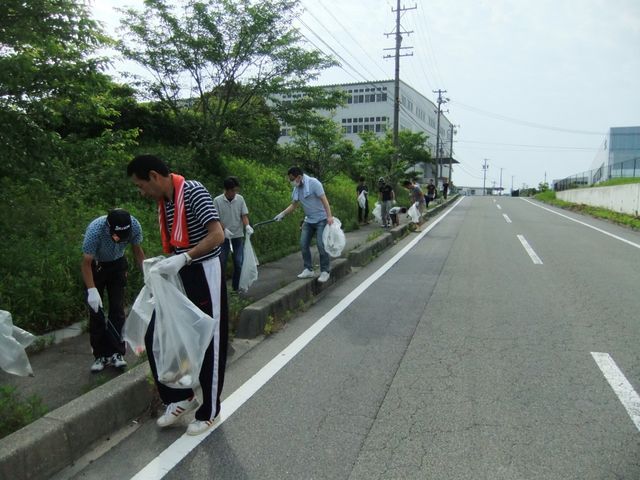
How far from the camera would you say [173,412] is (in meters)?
3.24

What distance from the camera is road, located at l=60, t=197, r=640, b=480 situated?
2.78 metres

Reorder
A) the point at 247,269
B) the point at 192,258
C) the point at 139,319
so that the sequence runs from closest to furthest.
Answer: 1. the point at 192,258
2. the point at 139,319
3. the point at 247,269

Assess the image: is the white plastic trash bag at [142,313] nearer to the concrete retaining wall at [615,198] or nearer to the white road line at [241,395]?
the white road line at [241,395]

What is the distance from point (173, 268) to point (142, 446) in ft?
3.80

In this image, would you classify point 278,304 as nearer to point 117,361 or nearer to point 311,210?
point 311,210

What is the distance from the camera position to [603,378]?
3.93 meters

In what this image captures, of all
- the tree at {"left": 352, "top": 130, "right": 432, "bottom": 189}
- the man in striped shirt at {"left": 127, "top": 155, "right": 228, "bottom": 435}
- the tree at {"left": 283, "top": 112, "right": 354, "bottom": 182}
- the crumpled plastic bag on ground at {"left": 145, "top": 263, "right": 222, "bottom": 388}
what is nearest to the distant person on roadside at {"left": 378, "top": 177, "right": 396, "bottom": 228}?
the tree at {"left": 283, "top": 112, "right": 354, "bottom": 182}

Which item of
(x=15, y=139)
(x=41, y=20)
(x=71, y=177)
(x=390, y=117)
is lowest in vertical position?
(x=71, y=177)

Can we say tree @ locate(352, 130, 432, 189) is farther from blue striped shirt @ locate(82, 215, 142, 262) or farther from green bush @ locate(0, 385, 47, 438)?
green bush @ locate(0, 385, 47, 438)

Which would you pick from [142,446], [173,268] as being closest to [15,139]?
[173,268]

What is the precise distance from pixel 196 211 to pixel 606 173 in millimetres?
33967

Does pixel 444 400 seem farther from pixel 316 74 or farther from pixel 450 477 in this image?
pixel 316 74

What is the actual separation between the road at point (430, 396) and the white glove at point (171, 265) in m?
1.11

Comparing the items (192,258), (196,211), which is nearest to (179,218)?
(196,211)
